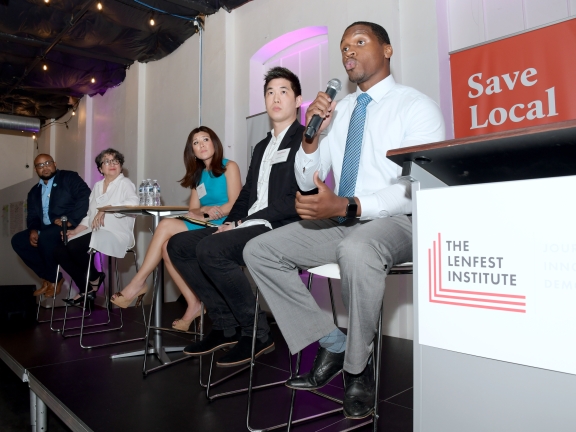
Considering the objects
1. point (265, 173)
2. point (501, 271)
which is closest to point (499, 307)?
point (501, 271)

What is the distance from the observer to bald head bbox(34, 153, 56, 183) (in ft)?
14.7

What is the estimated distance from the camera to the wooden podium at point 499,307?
0.73 metres

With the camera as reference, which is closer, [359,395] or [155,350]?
[359,395]

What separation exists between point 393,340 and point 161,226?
157cm

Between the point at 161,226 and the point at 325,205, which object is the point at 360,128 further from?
the point at 161,226

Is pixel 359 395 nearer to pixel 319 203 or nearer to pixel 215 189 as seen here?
pixel 319 203

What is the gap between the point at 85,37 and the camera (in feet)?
15.8

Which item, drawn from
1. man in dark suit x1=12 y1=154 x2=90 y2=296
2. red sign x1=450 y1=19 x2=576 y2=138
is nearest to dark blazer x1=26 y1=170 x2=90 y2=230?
man in dark suit x1=12 y1=154 x2=90 y2=296

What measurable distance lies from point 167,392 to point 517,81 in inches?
91.2

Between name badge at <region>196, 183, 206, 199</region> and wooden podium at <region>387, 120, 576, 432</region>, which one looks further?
name badge at <region>196, 183, 206, 199</region>

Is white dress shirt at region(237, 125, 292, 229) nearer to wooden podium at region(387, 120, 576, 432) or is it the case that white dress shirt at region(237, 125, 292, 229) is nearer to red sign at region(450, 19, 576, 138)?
red sign at region(450, 19, 576, 138)

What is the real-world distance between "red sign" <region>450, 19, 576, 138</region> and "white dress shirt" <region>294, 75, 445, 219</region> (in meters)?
0.69

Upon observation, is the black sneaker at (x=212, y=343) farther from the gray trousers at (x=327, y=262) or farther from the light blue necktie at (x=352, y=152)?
the light blue necktie at (x=352, y=152)

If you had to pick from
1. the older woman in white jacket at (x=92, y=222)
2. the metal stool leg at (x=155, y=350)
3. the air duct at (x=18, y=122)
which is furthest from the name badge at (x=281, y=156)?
the air duct at (x=18, y=122)
